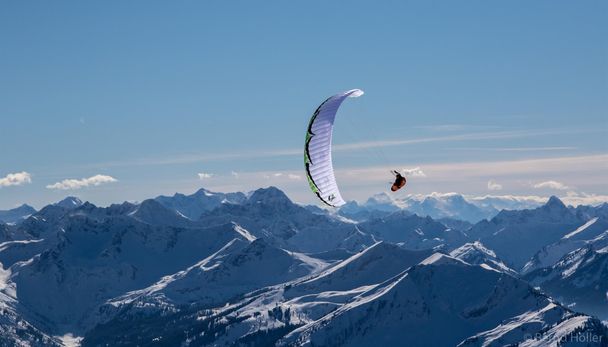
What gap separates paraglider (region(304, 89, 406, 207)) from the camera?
385ft

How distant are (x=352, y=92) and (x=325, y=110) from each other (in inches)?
194

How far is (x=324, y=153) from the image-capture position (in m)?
121

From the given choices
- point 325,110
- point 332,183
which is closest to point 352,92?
point 325,110

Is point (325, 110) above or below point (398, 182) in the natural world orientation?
above

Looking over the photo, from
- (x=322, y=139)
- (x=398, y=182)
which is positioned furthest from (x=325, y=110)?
(x=398, y=182)

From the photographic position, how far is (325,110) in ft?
401

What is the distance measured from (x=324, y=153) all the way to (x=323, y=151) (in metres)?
0.36

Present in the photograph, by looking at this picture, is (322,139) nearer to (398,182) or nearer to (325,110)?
(325,110)

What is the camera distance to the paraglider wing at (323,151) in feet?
386

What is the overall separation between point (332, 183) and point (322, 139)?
6.30 m

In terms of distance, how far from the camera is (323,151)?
120875 mm

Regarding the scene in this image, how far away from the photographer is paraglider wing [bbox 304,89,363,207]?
118 meters

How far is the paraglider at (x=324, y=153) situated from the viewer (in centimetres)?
11744

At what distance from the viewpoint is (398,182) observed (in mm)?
116250
